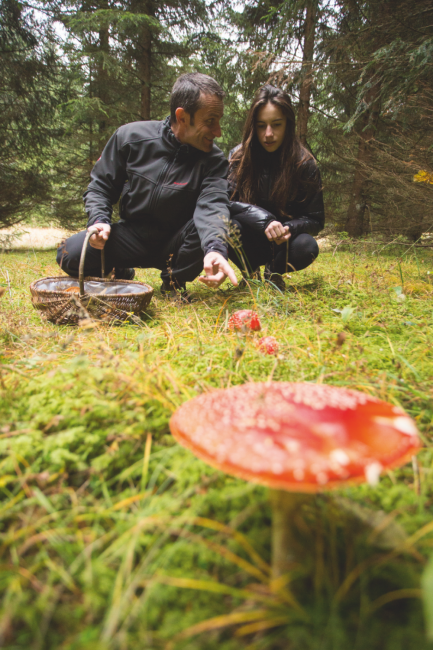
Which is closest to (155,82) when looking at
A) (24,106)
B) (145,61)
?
(145,61)

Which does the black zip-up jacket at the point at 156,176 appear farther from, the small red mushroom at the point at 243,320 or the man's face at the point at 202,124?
the small red mushroom at the point at 243,320

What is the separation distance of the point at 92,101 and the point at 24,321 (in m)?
6.85

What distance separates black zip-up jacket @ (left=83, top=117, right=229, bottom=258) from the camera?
2.64 m

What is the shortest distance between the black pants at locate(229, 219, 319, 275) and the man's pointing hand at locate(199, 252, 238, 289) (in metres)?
0.87

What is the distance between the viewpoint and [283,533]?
0.71 metres

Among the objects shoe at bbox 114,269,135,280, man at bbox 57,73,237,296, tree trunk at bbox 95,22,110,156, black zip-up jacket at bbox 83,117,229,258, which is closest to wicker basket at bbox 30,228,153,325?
man at bbox 57,73,237,296

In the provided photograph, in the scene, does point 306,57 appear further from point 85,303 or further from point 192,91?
point 85,303

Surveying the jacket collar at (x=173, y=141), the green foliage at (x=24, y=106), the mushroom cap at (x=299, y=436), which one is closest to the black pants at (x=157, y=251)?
the jacket collar at (x=173, y=141)

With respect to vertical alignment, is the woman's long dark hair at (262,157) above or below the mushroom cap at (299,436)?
above

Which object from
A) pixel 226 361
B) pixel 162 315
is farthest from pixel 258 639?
pixel 162 315

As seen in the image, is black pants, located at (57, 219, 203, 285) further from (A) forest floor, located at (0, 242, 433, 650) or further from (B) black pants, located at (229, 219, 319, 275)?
(A) forest floor, located at (0, 242, 433, 650)

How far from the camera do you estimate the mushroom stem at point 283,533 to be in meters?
0.69

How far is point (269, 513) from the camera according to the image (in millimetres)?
885

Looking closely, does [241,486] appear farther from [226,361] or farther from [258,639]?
[226,361]
